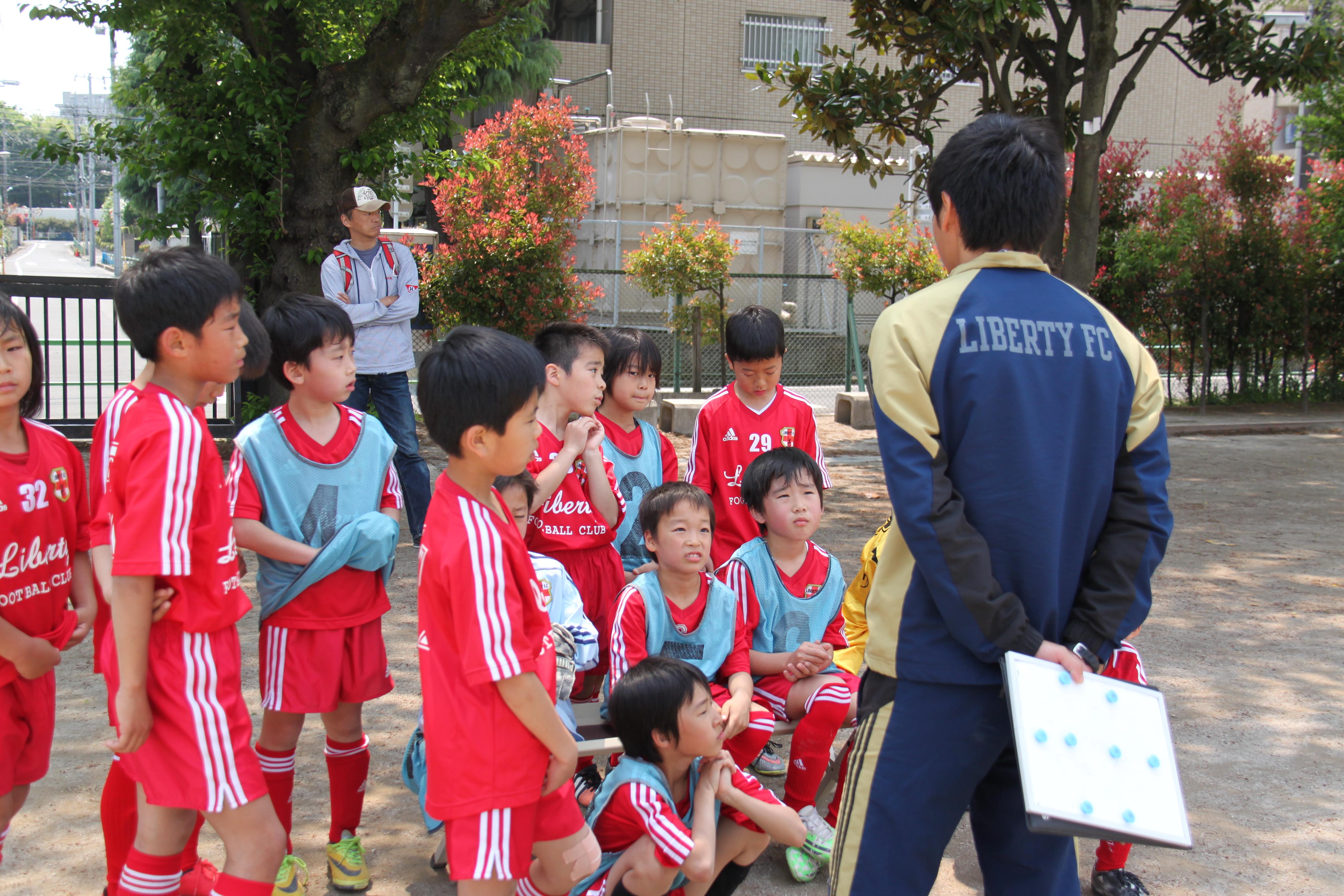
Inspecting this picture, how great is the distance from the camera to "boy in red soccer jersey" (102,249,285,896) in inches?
80.4

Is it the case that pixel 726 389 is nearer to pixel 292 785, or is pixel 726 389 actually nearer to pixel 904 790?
pixel 292 785

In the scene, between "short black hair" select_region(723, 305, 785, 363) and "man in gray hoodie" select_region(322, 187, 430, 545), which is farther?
"man in gray hoodie" select_region(322, 187, 430, 545)

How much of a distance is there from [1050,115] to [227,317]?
7.54 m

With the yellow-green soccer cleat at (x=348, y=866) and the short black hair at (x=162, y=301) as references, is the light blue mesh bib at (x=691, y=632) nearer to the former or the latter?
the yellow-green soccer cleat at (x=348, y=866)

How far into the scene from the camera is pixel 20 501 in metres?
2.36

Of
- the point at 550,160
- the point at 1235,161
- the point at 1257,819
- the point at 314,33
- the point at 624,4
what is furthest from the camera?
the point at 624,4

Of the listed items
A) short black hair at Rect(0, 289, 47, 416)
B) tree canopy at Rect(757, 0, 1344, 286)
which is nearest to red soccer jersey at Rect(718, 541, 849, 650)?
short black hair at Rect(0, 289, 47, 416)

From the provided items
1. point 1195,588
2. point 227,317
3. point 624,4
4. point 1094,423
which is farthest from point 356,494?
point 624,4

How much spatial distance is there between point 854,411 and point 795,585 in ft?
27.3

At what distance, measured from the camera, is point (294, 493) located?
2.79 metres

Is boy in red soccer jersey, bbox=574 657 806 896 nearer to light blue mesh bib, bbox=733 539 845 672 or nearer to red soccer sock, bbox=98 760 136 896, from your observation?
light blue mesh bib, bbox=733 539 845 672

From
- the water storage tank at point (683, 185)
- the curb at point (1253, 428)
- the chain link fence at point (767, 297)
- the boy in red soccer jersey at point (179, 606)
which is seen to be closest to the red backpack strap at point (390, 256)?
the boy in red soccer jersey at point (179, 606)

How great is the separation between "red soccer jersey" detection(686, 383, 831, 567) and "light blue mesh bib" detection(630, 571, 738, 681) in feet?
2.47

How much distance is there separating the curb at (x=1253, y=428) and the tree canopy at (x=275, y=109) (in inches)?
321
